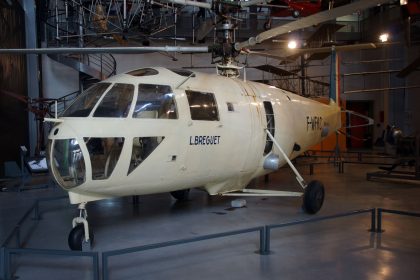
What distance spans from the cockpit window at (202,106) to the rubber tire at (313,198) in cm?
232

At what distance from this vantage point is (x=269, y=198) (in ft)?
34.0

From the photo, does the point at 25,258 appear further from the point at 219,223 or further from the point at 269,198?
the point at 269,198

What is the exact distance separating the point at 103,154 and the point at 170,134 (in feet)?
3.79

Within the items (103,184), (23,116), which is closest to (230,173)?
(103,184)

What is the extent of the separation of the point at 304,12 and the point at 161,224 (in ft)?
35.2

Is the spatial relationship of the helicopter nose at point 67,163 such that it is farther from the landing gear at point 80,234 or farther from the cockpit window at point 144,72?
the cockpit window at point 144,72

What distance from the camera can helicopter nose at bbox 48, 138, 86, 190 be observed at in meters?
5.96

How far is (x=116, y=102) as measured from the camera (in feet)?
21.5

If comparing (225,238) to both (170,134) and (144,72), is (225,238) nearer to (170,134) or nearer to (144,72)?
(170,134)

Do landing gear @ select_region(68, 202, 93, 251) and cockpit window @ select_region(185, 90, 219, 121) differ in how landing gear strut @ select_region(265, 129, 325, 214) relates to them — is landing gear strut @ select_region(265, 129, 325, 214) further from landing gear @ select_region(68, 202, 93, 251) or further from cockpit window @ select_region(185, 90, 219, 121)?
landing gear @ select_region(68, 202, 93, 251)

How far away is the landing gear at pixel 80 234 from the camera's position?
6109 mm

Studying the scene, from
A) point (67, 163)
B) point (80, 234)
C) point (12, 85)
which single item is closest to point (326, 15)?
point (67, 163)

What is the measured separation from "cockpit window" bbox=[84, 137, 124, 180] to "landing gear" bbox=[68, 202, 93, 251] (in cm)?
61

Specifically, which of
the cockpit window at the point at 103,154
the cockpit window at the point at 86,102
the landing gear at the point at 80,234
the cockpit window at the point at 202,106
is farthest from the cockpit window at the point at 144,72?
the landing gear at the point at 80,234
